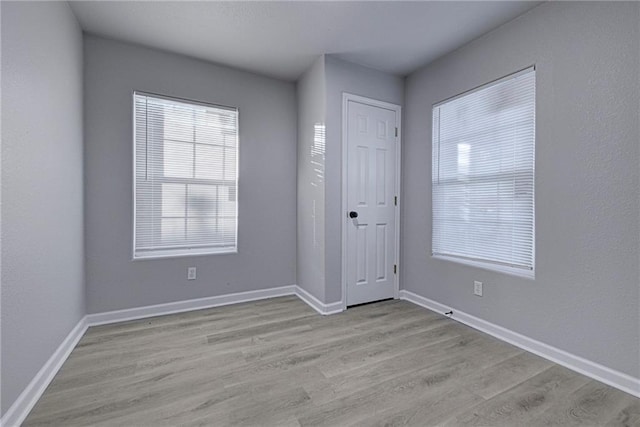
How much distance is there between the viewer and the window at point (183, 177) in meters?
2.64

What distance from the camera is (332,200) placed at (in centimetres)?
279

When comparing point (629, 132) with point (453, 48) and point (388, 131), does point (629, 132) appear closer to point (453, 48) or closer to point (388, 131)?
point (453, 48)

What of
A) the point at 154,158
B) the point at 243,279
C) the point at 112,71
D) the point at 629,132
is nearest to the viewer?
the point at 629,132

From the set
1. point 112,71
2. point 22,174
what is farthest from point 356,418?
point 112,71

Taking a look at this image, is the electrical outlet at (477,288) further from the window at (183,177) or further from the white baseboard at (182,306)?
the window at (183,177)

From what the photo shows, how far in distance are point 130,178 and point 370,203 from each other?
7.80ft

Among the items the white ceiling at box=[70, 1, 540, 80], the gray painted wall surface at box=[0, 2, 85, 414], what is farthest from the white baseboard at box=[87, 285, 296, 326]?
the white ceiling at box=[70, 1, 540, 80]

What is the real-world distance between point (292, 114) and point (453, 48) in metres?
1.79

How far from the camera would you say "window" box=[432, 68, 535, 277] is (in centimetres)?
212

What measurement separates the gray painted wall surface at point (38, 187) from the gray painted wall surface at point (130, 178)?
0.71 feet

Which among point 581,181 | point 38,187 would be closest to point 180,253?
point 38,187

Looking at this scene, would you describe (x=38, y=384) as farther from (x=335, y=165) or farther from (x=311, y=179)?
(x=335, y=165)

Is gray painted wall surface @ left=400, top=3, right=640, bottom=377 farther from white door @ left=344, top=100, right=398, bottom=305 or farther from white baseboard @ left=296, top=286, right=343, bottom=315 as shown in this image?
white baseboard @ left=296, top=286, right=343, bottom=315

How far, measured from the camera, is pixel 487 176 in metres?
2.40
